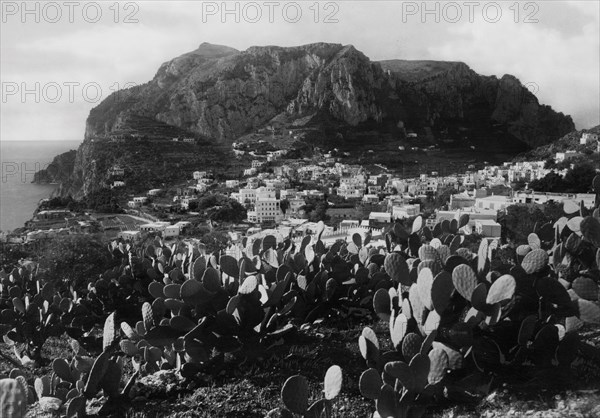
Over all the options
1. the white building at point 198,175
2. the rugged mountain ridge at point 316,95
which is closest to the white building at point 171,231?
the white building at point 198,175

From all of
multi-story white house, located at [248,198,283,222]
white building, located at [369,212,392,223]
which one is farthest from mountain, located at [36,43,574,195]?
white building, located at [369,212,392,223]

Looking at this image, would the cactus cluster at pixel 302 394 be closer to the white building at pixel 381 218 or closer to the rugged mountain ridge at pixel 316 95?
the white building at pixel 381 218

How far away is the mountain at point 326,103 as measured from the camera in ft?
233

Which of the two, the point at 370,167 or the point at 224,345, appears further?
the point at 370,167

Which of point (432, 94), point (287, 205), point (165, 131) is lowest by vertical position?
point (287, 205)

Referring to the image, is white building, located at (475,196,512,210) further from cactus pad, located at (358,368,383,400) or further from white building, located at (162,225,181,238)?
cactus pad, located at (358,368,383,400)

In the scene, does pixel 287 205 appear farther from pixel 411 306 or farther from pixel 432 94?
pixel 432 94

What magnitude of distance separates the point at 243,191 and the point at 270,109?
1562 inches

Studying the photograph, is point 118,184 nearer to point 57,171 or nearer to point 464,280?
point 57,171

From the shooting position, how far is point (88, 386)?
2.12 metres

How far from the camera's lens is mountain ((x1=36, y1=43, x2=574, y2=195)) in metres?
71.1

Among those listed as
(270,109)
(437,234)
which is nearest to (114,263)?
(437,234)

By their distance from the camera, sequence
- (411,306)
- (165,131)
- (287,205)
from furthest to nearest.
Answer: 1. (165,131)
2. (287,205)
3. (411,306)

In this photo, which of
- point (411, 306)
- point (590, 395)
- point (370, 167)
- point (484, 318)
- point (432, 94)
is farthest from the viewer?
point (432, 94)
